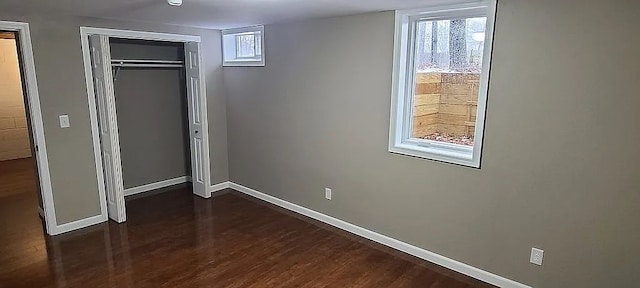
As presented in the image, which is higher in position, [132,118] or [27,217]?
[132,118]

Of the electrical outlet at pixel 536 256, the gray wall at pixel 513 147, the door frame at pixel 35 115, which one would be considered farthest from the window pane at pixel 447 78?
the door frame at pixel 35 115

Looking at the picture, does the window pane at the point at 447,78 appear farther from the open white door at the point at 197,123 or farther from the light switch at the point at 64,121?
the light switch at the point at 64,121

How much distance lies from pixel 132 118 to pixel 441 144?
387 cm

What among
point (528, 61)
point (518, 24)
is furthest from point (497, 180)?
point (518, 24)

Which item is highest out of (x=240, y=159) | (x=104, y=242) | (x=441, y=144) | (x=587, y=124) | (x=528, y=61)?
(x=528, y=61)

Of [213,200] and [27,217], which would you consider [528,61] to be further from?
[27,217]

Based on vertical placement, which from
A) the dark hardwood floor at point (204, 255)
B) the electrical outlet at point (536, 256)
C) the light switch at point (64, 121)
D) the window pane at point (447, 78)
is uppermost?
the window pane at point (447, 78)

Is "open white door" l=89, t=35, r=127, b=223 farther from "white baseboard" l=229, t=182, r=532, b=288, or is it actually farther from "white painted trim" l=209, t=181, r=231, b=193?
"white baseboard" l=229, t=182, r=532, b=288

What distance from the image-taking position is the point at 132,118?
16.1 feet

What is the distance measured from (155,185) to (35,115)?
1.94m

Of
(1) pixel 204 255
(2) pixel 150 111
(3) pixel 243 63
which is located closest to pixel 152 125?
(2) pixel 150 111

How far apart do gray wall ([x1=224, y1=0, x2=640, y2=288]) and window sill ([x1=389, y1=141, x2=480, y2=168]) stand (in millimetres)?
60

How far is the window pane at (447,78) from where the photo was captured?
9.72 feet

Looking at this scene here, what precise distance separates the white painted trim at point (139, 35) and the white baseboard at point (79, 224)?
6.29 feet
